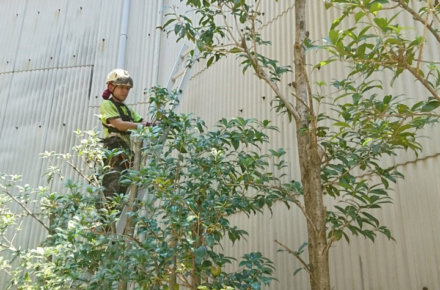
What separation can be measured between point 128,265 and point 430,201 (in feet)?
6.12

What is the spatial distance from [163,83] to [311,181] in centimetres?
409

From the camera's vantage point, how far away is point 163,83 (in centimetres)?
627

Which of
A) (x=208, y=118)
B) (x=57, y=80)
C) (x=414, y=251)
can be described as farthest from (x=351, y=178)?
(x=57, y=80)

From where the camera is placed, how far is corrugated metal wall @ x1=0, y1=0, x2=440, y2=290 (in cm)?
292

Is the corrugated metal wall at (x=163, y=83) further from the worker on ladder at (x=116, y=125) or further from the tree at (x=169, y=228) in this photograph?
the worker on ladder at (x=116, y=125)

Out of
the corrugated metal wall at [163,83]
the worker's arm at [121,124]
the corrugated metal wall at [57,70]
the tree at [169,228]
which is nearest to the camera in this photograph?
the tree at [169,228]

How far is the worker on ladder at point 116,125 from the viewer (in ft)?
12.7

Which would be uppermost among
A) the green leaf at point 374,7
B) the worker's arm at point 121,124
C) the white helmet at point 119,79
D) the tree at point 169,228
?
the white helmet at point 119,79

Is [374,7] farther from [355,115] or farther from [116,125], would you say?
[116,125]

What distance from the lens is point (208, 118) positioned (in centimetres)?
505

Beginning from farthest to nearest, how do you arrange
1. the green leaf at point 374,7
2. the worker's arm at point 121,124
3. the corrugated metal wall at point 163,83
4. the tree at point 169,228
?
the worker's arm at point 121,124, the corrugated metal wall at point 163,83, the tree at point 169,228, the green leaf at point 374,7

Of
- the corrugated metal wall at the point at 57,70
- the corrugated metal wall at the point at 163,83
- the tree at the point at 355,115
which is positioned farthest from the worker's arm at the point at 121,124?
the corrugated metal wall at the point at 57,70

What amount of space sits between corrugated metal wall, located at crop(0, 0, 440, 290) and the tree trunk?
31.6 inches

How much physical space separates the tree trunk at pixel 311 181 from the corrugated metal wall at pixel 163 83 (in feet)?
2.63
